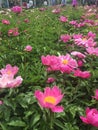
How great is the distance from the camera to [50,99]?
56.3 inches

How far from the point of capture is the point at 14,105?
1.63 m

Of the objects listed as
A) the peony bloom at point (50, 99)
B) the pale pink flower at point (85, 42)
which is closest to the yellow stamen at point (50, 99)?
the peony bloom at point (50, 99)

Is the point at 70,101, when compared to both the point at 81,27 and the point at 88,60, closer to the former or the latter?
the point at 88,60

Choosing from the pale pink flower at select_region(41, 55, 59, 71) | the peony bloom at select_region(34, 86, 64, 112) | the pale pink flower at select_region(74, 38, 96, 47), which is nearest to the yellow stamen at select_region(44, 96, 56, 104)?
the peony bloom at select_region(34, 86, 64, 112)

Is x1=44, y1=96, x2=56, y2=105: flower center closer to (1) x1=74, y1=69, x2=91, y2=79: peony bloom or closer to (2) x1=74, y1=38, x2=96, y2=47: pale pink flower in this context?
(1) x1=74, y1=69, x2=91, y2=79: peony bloom

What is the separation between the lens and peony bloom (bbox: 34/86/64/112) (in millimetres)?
1405

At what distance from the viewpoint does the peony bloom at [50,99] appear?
1405mm

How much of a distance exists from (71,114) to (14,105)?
0.27 metres

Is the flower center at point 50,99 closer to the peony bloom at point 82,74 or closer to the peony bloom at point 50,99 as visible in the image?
the peony bloom at point 50,99

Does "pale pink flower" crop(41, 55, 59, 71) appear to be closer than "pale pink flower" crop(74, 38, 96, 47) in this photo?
Yes

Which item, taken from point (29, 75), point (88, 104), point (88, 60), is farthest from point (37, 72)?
point (88, 104)

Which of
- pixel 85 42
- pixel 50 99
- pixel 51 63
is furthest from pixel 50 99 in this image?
pixel 85 42

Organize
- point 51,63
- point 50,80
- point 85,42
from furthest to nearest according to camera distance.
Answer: point 85,42, point 50,80, point 51,63

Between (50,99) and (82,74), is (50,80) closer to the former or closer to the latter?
(82,74)
